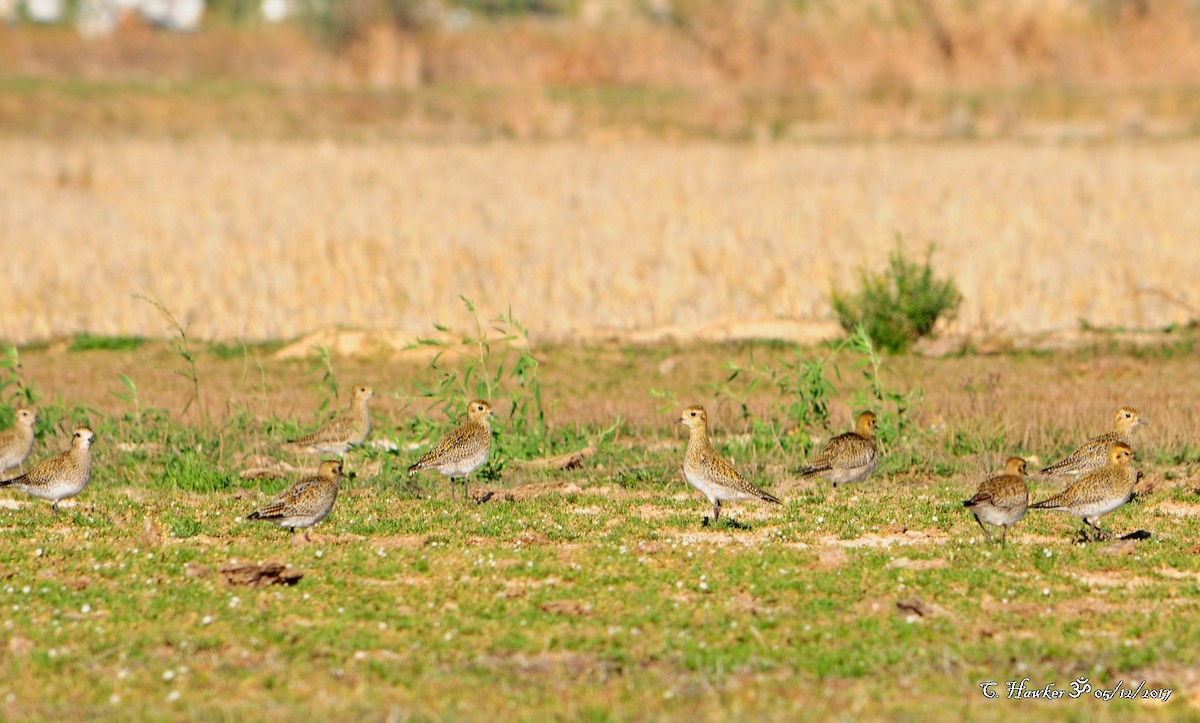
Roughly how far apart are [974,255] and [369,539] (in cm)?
1966

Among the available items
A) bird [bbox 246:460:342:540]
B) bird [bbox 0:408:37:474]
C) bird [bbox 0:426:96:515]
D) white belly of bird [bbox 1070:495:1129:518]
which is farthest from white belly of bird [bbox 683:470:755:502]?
bird [bbox 0:408:37:474]

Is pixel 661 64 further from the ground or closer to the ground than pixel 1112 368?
further from the ground

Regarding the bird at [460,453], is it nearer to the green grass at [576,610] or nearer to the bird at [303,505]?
the green grass at [576,610]

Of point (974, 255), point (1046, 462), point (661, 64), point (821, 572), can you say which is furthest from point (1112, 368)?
point (661, 64)

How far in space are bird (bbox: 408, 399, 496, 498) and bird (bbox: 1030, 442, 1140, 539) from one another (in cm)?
496

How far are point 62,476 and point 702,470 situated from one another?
17.9ft

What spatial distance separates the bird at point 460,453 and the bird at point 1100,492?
4.96 metres

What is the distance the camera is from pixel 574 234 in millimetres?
34000

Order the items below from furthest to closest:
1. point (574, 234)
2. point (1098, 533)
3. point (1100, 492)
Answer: point (574, 234), point (1098, 533), point (1100, 492)

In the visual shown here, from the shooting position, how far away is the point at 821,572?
11.9 meters

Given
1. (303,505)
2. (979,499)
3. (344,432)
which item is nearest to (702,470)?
→ (979,499)

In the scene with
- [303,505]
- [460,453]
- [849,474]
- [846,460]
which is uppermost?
[846,460]

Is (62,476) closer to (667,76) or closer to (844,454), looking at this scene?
(844,454)

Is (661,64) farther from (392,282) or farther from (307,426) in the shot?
(307,426)
